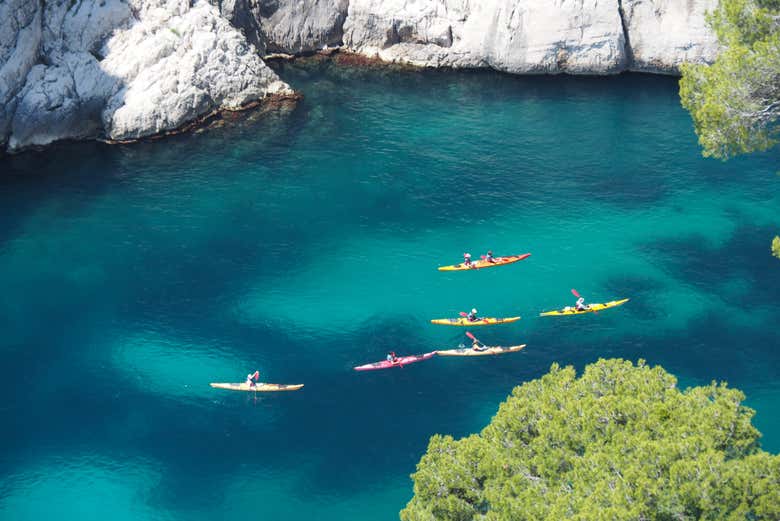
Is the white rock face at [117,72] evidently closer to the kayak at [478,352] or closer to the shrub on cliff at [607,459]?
the kayak at [478,352]

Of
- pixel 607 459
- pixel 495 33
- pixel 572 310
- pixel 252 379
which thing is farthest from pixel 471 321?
pixel 495 33

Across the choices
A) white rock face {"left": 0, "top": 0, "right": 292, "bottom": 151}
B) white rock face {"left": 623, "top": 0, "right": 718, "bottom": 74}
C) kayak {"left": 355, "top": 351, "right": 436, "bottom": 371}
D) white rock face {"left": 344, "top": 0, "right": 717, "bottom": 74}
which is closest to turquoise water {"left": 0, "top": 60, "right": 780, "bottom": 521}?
kayak {"left": 355, "top": 351, "right": 436, "bottom": 371}

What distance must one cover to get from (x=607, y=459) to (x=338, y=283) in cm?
3147

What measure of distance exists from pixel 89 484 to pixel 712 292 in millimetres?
39666

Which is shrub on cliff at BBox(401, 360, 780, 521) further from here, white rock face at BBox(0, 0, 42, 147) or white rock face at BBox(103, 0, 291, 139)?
white rock face at BBox(0, 0, 42, 147)

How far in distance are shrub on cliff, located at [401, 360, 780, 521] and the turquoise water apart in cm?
1135

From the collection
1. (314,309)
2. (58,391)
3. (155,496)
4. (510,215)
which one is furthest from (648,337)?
(58,391)

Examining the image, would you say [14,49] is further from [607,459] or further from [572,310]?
Result: [607,459]

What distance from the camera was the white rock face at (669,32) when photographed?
8169cm

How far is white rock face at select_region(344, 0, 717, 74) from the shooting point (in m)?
82.4

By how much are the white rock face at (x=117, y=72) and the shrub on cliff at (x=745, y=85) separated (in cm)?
4755

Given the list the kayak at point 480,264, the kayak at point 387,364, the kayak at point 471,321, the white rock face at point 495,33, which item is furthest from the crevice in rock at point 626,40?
the kayak at point 387,364

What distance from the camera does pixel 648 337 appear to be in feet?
175

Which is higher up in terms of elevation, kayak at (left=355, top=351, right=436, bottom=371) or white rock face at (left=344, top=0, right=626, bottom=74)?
white rock face at (left=344, top=0, right=626, bottom=74)
